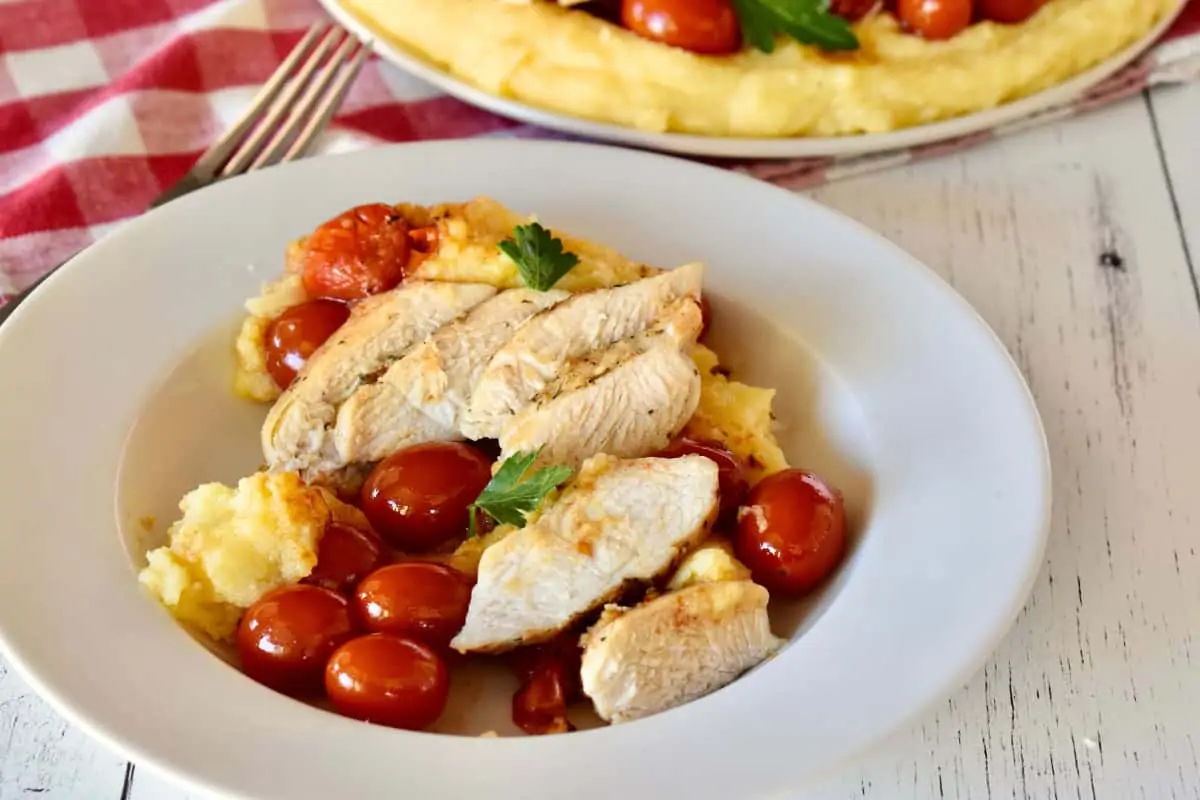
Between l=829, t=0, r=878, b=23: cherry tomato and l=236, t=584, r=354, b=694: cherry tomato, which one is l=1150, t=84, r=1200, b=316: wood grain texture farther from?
l=236, t=584, r=354, b=694: cherry tomato

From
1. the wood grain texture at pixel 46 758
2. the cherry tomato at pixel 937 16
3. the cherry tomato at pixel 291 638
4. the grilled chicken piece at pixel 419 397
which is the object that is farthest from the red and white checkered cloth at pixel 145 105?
the cherry tomato at pixel 291 638

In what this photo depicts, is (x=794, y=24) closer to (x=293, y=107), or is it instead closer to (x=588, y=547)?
(x=293, y=107)

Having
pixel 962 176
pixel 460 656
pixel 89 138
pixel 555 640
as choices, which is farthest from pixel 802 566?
pixel 89 138

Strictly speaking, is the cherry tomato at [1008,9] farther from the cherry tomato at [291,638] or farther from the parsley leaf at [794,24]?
the cherry tomato at [291,638]

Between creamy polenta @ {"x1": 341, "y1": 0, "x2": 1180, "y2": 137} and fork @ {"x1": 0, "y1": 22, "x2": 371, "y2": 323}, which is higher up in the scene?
fork @ {"x1": 0, "y1": 22, "x2": 371, "y2": 323}

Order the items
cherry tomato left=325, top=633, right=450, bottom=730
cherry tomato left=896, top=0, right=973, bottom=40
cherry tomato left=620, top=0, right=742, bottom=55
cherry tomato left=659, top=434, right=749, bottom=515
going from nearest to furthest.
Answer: cherry tomato left=325, top=633, right=450, bottom=730
cherry tomato left=659, top=434, right=749, bottom=515
cherry tomato left=620, top=0, right=742, bottom=55
cherry tomato left=896, top=0, right=973, bottom=40

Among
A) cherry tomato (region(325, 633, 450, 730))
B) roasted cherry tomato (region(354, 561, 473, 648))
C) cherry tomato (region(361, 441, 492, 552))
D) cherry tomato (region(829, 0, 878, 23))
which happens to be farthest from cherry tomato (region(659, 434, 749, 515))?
cherry tomato (region(829, 0, 878, 23))

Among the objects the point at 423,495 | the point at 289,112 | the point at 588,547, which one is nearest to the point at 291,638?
the point at 423,495

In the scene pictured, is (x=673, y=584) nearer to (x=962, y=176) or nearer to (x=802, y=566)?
(x=802, y=566)
